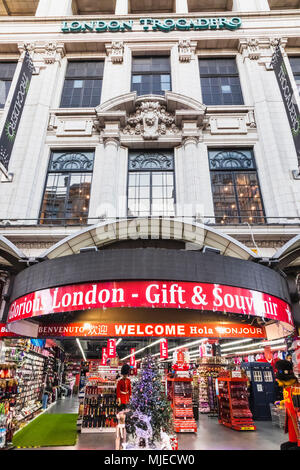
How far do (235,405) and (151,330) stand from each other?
7064mm

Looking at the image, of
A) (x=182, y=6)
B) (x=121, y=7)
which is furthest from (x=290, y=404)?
(x=121, y=7)

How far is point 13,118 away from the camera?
10422 millimetres

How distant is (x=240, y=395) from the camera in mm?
12211

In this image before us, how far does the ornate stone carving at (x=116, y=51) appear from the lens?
14.1 m

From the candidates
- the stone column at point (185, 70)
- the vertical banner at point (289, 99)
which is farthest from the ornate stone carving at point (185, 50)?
the vertical banner at point (289, 99)

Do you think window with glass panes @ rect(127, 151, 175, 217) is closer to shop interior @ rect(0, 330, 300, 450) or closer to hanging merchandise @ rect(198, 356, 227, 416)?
shop interior @ rect(0, 330, 300, 450)

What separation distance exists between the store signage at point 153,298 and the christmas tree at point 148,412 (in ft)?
9.22

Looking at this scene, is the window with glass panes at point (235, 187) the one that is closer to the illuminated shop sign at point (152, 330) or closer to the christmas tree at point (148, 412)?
the illuminated shop sign at point (152, 330)

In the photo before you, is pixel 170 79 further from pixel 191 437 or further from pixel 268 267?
pixel 191 437

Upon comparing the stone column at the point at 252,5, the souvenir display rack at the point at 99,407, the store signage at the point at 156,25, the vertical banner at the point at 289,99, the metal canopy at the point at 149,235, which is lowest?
the souvenir display rack at the point at 99,407

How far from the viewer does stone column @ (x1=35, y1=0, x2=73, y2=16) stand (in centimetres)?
1572
